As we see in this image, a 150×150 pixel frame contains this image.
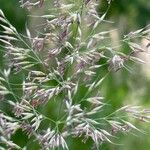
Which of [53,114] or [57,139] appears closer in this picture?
[57,139]

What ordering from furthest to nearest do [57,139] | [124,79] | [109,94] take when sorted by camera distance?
[124,79], [109,94], [57,139]

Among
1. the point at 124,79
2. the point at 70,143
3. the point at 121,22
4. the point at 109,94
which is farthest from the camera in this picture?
the point at 121,22

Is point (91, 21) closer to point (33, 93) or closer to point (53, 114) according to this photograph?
point (33, 93)

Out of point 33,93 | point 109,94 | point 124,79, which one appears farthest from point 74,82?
point 124,79

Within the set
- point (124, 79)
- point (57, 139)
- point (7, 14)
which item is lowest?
point (124, 79)

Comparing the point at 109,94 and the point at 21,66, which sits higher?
the point at 21,66

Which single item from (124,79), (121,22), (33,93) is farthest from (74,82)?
(121,22)

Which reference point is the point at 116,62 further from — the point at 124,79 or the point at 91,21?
the point at 124,79
